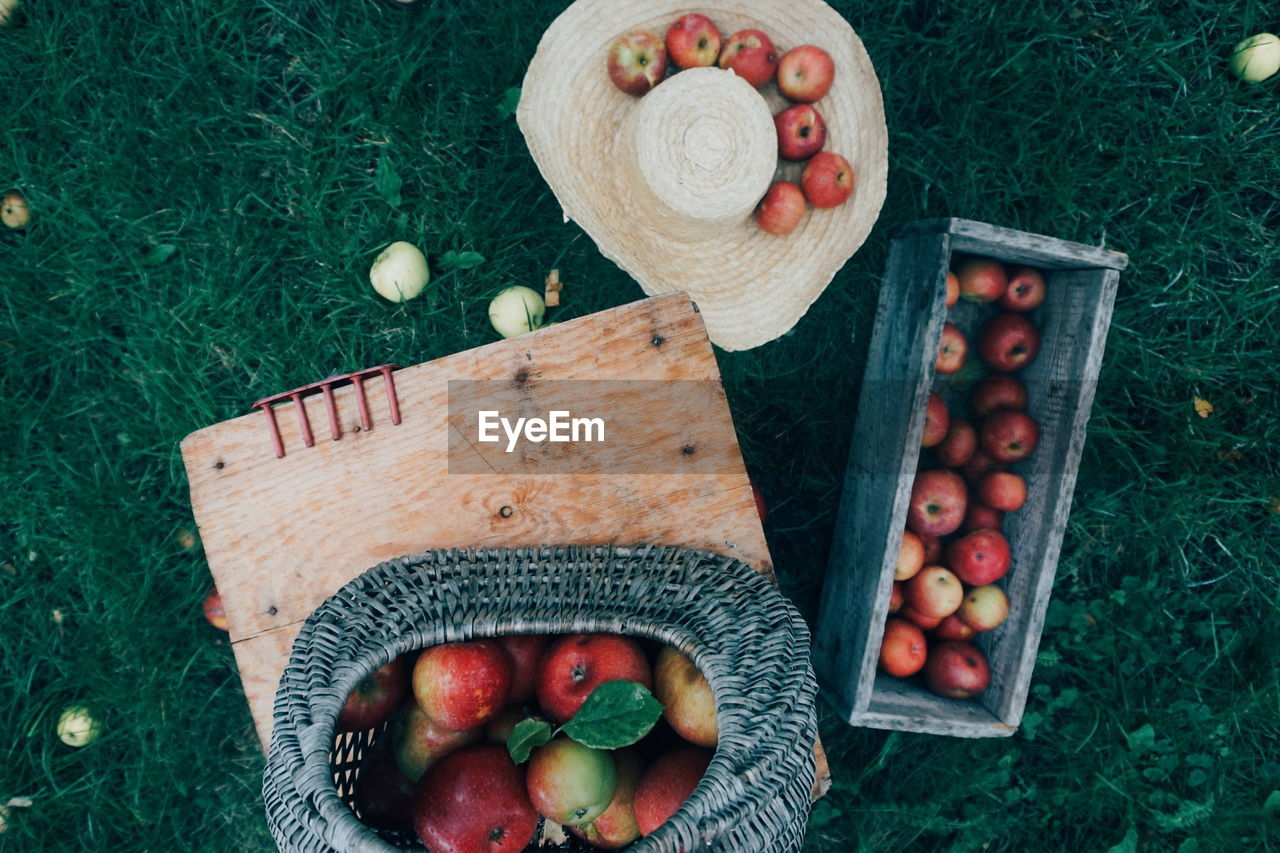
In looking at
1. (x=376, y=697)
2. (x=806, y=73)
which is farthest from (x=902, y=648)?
(x=806, y=73)

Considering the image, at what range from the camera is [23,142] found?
2799 mm

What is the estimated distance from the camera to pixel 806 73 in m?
2.35

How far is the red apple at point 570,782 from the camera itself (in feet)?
5.22

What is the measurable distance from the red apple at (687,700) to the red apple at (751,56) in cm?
175

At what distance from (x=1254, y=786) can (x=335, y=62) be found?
4.45 m

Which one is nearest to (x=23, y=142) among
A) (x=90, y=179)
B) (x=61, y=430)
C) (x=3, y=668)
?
(x=90, y=179)

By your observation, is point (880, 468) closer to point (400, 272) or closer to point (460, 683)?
point (460, 683)

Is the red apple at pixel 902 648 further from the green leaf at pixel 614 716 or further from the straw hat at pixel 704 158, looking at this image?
the green leaf at pixel 614 716

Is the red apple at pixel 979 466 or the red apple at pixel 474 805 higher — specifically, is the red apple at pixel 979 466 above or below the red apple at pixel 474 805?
above

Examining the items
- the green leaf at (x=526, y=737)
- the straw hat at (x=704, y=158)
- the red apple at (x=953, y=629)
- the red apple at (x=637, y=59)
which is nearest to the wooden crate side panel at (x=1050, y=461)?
the red apple at (x=953, y=629)

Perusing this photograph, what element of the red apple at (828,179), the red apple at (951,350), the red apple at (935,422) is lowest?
the red apple at (935,422)

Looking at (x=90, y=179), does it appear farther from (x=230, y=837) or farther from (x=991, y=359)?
(x=991, y=359)

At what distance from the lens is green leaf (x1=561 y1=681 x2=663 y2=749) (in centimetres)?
150

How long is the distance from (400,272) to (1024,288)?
211 centimetres
